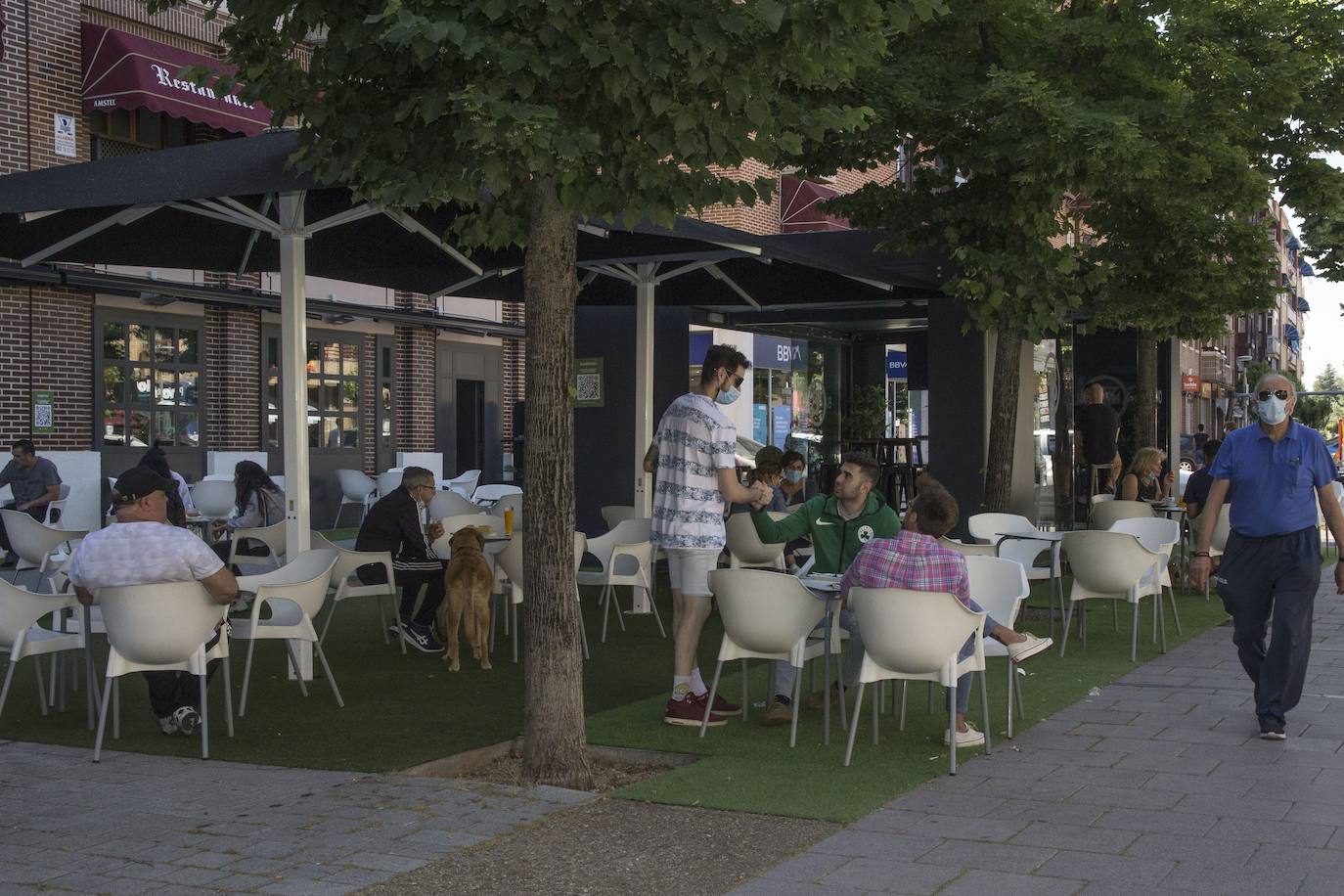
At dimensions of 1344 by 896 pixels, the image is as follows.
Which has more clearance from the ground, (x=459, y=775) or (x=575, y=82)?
(x=575, y=82)

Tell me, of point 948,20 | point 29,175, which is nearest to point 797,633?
point 29,175

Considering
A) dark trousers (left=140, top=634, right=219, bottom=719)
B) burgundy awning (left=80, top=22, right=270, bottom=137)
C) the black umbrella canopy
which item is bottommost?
dark trousers (left=140, top=634, right=219, bottom=719)

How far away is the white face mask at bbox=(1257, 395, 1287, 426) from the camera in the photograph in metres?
7.23

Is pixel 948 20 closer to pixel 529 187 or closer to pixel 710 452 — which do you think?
pixel 710 452

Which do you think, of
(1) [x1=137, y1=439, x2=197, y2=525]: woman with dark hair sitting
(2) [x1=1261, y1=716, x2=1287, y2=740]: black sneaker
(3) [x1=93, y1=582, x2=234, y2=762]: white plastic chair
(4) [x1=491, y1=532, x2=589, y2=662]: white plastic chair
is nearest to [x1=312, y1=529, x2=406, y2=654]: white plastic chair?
(4) [x1=491, y1=532, x2=589, y2=662]: white plastic chair

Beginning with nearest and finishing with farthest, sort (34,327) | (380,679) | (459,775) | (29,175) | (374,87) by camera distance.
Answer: (374,87), (459,775), (29,175), (380,679), (34,327)

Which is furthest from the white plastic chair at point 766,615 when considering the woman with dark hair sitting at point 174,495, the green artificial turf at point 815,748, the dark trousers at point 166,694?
the woman with dark hair sitting at point 174,495

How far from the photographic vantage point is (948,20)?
11453 millimetres

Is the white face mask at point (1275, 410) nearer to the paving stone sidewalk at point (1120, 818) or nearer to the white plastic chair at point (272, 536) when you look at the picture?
the paving stone sidewalk at point (1120, 818)

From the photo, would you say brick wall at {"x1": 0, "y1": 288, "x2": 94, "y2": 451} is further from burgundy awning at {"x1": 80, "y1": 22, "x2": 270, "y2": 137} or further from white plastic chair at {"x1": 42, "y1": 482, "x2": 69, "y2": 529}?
white plastic chair at {"x1": 42, "y1": 482, "x2": 69, "y2": 529}

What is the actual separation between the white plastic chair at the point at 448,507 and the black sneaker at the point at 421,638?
2.09 m

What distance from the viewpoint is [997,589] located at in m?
7.23

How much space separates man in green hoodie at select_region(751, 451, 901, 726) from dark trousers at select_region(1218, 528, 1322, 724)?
1719mm

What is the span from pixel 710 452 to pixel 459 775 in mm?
2078
